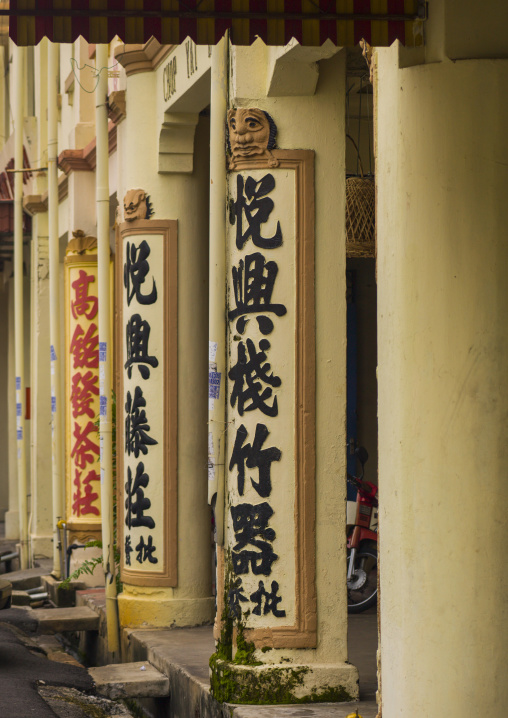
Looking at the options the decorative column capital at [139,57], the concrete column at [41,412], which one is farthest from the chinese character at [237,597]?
the concrete column at [41,412]

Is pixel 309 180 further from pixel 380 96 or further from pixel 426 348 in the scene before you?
pixel 426 348

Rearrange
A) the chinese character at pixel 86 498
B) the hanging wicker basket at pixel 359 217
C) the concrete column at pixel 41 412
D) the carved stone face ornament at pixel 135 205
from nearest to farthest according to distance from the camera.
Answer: the hanging wicker basket at pixel 359 217 → the carved stone face ornament at pixel 135 205 → the chinese character at pixel 86 498 → the concrete column at pixel 41 412

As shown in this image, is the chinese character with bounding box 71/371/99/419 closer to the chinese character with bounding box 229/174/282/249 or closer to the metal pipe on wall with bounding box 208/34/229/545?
the metal pipe on wall with bounding box 208/34/229/545

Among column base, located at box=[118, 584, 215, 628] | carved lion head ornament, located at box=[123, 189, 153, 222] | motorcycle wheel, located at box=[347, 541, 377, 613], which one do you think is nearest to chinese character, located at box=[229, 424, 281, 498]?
column base, located at box=[118, 584, 215, 628]

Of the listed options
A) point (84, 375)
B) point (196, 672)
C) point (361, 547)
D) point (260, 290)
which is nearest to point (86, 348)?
point (84, 375)

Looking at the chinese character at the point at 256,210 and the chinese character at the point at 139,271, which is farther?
the chinese character at the point at 139,271

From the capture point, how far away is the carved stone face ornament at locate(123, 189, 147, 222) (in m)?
10.6

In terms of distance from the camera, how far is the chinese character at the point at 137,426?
10.5m

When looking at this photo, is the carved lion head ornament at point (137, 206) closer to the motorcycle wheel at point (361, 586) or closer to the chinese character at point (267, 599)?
the motorcycle wheel at point (361, 586)

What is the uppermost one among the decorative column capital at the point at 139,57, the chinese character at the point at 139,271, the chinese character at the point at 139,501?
the decorative column capital at the point at 139,57

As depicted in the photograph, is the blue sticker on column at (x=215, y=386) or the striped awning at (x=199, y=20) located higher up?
the striped awning at (x=199, y=20)

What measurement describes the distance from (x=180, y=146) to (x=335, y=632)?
15.7 feet

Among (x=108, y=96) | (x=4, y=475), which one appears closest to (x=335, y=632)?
(x=108, y=96)

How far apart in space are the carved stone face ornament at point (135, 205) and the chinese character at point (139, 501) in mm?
2095
